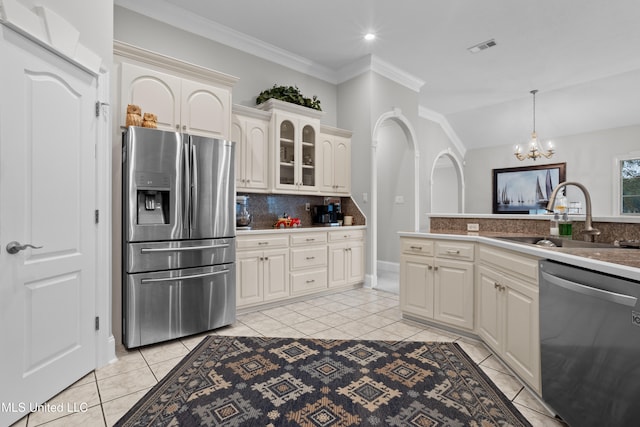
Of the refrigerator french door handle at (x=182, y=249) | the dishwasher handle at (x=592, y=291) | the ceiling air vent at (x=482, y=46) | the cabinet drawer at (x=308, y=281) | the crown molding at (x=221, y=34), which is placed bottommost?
the cabinet drawer at (x=308, y=281)

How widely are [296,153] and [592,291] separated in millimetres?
3335

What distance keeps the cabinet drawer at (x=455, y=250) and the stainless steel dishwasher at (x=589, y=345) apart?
88 centimetres

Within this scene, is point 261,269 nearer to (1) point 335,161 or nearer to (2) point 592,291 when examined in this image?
(1) point 335,161

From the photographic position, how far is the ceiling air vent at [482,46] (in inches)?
164

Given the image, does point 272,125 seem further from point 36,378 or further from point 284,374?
point 36,378

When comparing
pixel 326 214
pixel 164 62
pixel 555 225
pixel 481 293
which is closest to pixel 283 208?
pixel 326 214

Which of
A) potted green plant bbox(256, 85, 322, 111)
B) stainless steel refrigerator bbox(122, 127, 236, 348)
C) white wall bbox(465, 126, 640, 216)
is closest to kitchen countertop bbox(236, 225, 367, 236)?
stainless steel refrigerator bbox(122, 127, 236, 348)

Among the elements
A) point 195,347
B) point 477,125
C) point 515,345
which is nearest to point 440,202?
point 477,125

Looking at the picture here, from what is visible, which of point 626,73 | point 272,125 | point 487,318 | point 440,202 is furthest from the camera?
point 440,202

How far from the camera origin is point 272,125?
395 cm

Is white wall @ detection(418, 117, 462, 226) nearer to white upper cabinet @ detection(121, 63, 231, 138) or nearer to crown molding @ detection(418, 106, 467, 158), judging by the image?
crown molding @ detection(418, 106, 467, 158)

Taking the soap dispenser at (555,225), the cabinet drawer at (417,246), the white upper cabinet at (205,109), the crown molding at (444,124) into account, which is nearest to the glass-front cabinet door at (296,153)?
the white upper cabinet at (205,109)

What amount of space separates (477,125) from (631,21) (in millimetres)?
3766

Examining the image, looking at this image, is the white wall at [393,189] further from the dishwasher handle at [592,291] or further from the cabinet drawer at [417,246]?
the dishwasher handle at [592,291]
